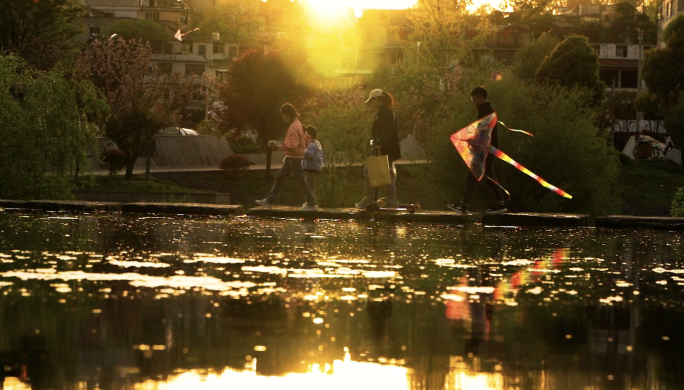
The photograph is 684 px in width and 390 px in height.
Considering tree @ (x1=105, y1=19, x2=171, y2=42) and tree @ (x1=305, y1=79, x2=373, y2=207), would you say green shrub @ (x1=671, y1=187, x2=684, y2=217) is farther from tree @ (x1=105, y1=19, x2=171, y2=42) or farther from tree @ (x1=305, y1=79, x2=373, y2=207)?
tree @ (x1=105, y1=19, x2=171, y2=42)

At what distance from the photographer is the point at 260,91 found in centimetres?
6481

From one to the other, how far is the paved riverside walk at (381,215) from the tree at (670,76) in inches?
2205

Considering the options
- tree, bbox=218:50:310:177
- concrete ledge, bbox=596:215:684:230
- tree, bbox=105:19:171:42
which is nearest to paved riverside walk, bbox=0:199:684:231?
concrete ledge, bbox=596:215:684:230

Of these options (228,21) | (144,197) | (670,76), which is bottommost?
(144,197)

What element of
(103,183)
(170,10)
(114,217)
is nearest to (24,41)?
(103,183)

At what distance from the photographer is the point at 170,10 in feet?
556

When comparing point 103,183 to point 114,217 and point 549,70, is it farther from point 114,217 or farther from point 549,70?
point 549,70

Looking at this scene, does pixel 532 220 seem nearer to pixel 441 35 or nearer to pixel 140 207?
pixel 140 207

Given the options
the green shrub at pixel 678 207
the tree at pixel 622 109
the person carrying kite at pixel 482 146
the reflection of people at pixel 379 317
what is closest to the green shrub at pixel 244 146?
the tree at pixel 622 109

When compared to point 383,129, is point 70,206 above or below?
below

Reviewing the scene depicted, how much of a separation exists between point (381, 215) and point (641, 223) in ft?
12.4

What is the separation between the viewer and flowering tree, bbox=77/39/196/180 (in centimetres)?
5119

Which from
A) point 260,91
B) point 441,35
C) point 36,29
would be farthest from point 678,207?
point 36,29

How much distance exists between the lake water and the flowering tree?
37531 mm
